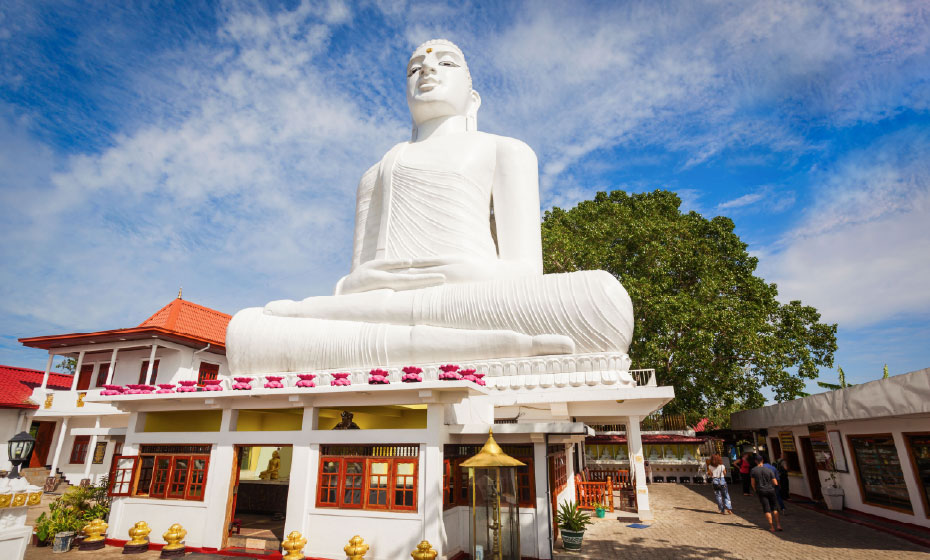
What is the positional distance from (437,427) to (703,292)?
1318 cm

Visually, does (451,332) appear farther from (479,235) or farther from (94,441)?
(94,441)

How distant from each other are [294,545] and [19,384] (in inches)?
631

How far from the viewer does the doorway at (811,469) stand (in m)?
11.1

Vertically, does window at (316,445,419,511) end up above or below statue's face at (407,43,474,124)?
below

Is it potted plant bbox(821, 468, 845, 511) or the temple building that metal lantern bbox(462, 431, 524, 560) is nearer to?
the temple building

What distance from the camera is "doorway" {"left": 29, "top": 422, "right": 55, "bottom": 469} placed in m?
16.2

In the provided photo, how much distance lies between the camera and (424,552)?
5855mm

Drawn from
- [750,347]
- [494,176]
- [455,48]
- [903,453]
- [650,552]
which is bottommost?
[650,552]

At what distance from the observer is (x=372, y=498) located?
21.7ft

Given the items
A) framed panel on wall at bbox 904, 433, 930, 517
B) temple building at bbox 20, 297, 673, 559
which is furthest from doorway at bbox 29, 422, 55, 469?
framed panel on wall at bbox 904, 433, 930, 517

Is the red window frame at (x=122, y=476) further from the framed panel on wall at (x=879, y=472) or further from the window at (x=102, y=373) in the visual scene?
the framed panel on wall at (x=879, y=472)

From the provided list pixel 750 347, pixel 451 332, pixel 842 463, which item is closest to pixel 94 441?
pixel 451 332

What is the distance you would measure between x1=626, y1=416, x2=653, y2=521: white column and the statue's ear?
29.4 feet

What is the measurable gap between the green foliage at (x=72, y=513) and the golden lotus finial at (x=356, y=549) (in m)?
4.42
